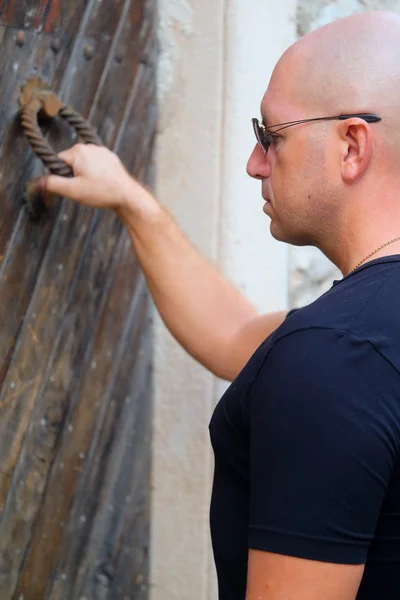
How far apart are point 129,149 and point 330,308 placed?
99cm

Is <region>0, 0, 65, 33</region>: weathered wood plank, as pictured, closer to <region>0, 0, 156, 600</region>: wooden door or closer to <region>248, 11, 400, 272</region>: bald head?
<region>0, 0, 156, 600</region>: wooden door

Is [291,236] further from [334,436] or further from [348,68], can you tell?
[334,436]

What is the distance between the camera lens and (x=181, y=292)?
5.62 feet

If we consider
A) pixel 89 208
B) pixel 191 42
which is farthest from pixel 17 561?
pixel 191 42

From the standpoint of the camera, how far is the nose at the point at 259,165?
1333 mm

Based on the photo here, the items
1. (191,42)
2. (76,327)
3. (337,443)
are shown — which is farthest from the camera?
(191,42)

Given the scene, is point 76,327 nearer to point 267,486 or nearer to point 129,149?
point 129,149

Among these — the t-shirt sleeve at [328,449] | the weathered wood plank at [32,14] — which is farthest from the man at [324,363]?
the weathered wood plank at [32,14]

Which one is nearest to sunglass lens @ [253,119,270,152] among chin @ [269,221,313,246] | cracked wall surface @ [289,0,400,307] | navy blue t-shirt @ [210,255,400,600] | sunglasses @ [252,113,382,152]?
sunglasses @ [252,113,382,152]

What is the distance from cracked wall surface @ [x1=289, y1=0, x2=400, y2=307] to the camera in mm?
2115

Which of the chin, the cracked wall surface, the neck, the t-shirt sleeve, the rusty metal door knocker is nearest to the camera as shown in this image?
the t-shirt sleeve

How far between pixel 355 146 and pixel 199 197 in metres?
0.76

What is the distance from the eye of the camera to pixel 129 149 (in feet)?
6.24

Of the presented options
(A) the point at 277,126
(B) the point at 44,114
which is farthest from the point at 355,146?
(B) the point at 44,114
